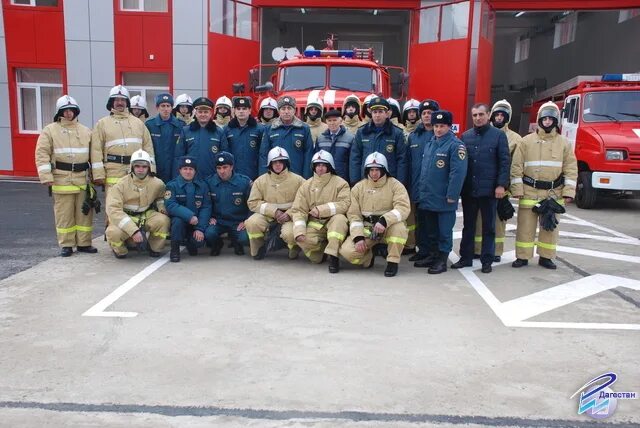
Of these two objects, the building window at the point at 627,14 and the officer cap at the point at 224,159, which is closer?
the officer cap at the point at 224,159

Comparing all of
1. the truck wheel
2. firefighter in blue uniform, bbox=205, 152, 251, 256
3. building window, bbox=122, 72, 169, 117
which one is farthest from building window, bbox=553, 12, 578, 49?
firefighter in blue uniform, bbox=205, 152, 251, 256

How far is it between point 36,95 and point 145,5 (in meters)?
3.82

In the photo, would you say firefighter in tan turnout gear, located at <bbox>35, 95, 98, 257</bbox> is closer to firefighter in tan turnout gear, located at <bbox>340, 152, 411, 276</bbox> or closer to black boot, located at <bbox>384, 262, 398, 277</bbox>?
firefighter in tan turnout gear, located at <bbox>340, 152, 411, 276</bbox>

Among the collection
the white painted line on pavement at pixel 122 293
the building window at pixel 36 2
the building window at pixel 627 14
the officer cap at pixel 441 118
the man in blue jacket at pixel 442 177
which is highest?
the building window at pixel 627 14

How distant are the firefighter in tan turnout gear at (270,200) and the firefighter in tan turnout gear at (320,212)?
8.3 inches

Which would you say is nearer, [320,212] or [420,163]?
[320,212]

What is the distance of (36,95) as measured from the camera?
14953 mm

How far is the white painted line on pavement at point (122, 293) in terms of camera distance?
458cm

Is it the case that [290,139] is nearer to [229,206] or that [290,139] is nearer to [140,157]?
[229,206]

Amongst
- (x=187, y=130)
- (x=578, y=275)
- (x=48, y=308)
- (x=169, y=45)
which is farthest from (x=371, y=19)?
(x=48, y=308)

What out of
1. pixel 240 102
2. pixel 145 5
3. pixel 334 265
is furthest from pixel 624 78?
pixel 145 5

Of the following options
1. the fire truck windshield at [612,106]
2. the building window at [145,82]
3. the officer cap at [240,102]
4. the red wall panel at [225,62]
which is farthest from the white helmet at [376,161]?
the building window at [145,82]

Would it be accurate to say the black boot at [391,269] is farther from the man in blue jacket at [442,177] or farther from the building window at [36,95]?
the building window at [36,95]

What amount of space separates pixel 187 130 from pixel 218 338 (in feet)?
12.1
